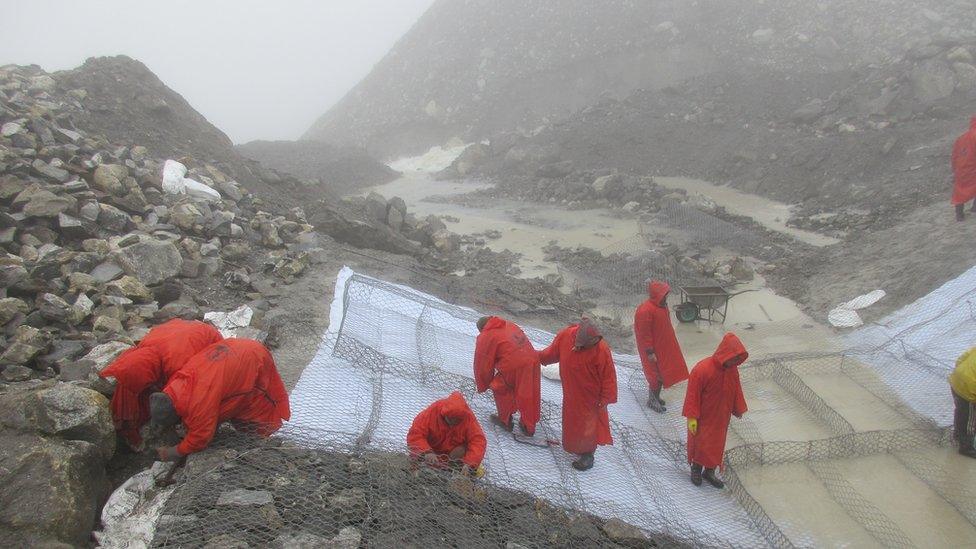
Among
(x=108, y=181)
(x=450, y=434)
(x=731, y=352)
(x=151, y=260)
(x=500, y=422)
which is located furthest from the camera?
(x=108, y=181)

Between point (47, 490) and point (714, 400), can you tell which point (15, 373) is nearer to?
Answer: point (47, 490)

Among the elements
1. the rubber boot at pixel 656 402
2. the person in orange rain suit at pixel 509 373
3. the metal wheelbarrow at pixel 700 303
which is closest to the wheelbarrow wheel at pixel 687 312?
the metal wheelbarrow at pixel 700 303

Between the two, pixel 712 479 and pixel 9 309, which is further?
pixel 712 479

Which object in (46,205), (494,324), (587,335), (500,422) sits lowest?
(500,422)

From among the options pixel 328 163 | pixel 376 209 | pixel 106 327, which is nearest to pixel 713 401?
pixel 106 327

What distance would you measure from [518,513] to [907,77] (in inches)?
586

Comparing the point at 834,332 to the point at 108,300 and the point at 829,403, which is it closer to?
the point at 829,403

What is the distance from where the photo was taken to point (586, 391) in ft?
13.8

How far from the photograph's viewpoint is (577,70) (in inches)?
974

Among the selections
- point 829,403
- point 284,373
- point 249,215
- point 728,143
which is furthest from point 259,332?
point 728,143

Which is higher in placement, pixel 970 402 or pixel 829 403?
pixel 970 402

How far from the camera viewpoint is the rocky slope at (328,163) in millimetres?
19359

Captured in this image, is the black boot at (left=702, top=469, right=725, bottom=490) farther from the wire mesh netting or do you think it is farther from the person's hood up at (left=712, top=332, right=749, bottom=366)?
the person's hood up at (left=712, top=332, right=749, bottom=366)

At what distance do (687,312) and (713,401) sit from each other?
3348 millimetres
